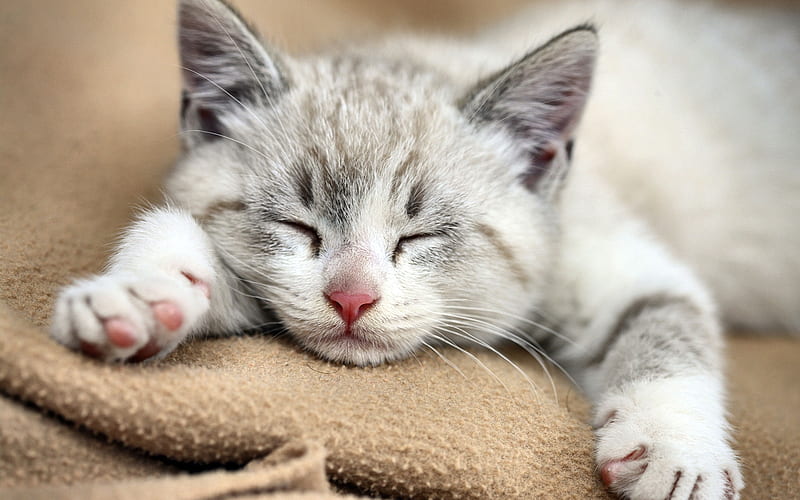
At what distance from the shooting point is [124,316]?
3.31ft

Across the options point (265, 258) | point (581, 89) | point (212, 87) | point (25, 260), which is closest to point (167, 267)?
point (265, 258)

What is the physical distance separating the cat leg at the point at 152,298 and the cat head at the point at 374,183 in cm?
7

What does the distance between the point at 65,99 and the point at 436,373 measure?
1.43m

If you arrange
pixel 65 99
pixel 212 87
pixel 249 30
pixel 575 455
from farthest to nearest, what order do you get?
pixel 65 99 → pixel 212 87 → pixel 249 30 → pixel 575 455

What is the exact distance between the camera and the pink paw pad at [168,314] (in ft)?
3.48

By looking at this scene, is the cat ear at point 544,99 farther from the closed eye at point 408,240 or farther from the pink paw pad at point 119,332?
the pink paw pad at point 119,332

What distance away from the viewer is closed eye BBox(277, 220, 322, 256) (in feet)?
4.37

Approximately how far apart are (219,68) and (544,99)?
2.46 ft

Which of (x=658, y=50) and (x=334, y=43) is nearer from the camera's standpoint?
(x=334, y=43)

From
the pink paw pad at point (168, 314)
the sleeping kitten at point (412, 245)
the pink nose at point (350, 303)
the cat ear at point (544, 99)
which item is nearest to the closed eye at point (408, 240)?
the sleeping kitten at point (412, 245)

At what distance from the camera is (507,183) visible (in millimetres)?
1525

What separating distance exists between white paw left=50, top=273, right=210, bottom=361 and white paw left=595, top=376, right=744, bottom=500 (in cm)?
79

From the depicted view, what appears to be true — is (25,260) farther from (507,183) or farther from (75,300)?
(507,183)

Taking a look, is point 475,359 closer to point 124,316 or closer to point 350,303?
point 350,303
